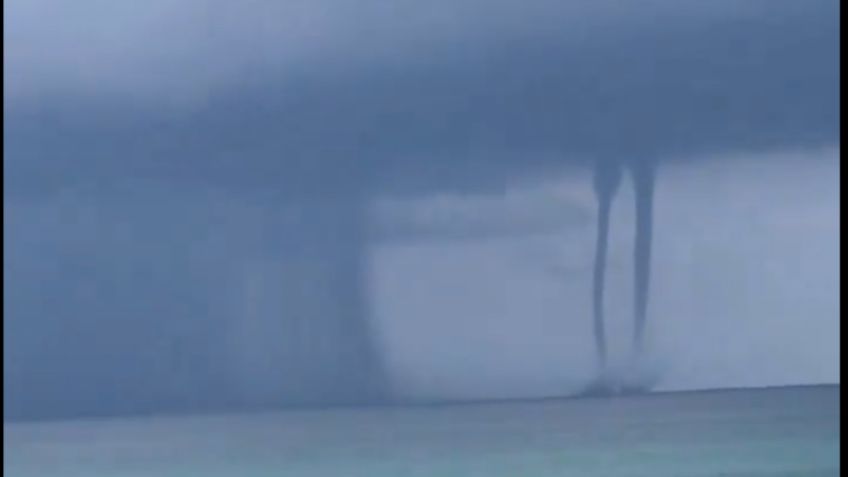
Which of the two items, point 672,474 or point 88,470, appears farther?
point 88,470

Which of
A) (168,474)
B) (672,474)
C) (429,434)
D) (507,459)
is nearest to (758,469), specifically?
(672,474)

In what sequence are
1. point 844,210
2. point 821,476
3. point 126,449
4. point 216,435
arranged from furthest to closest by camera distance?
point 216,435, point 126,449, point 821,476, point 844,210

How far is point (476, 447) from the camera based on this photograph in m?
35.1

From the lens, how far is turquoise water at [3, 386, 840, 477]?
26641 mm

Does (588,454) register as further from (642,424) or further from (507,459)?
(642,424)

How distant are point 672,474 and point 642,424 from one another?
23835mm

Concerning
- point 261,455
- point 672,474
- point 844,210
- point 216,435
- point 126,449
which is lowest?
point 216,435

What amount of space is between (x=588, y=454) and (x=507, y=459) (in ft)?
7.88

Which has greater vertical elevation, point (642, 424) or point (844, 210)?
point (844, 210)

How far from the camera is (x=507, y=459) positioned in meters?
29.3

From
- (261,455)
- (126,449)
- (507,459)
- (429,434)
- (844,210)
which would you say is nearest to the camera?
(844,210)

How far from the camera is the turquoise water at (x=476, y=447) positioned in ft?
87.4

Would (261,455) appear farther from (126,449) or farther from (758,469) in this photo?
(758,469)

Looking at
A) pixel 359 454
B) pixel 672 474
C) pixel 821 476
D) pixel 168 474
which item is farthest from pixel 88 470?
pixel 821 476
